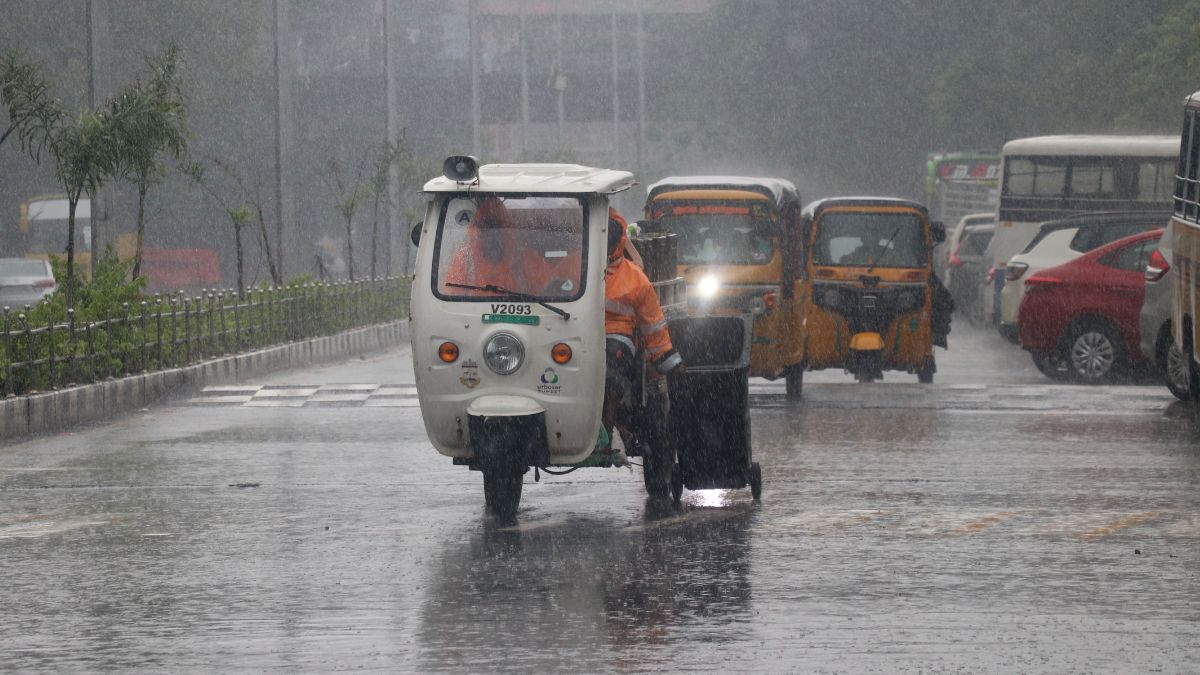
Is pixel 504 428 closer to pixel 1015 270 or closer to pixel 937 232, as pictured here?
pixel 937 232

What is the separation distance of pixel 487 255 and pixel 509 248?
0.12m

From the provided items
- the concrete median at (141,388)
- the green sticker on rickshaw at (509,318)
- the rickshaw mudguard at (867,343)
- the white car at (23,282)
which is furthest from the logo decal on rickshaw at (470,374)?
the white car at (23,282)

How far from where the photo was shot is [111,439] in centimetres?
1572

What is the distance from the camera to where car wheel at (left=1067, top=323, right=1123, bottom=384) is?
2206 cm

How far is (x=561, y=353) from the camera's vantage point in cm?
1048

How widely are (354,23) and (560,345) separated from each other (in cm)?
6914

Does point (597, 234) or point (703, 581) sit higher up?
point (597, 234)

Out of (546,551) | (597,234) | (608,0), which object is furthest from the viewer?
(608,0)

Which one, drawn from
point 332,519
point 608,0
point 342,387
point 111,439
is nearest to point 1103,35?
point 342,387

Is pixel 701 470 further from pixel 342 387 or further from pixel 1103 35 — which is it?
pixel 1103 35

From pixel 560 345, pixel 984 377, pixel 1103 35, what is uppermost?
pixel 1103 35

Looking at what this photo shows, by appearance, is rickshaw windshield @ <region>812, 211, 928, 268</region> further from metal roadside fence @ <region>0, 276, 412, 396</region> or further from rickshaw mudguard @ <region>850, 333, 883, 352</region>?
metal roadside fence @ <region>0, 276, 412, 396</region>

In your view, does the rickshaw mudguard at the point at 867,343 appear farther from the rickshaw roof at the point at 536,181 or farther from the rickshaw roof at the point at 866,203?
the rickshaw roof at the point at 536,181

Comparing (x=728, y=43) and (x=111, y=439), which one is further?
(x=728, y=43)
